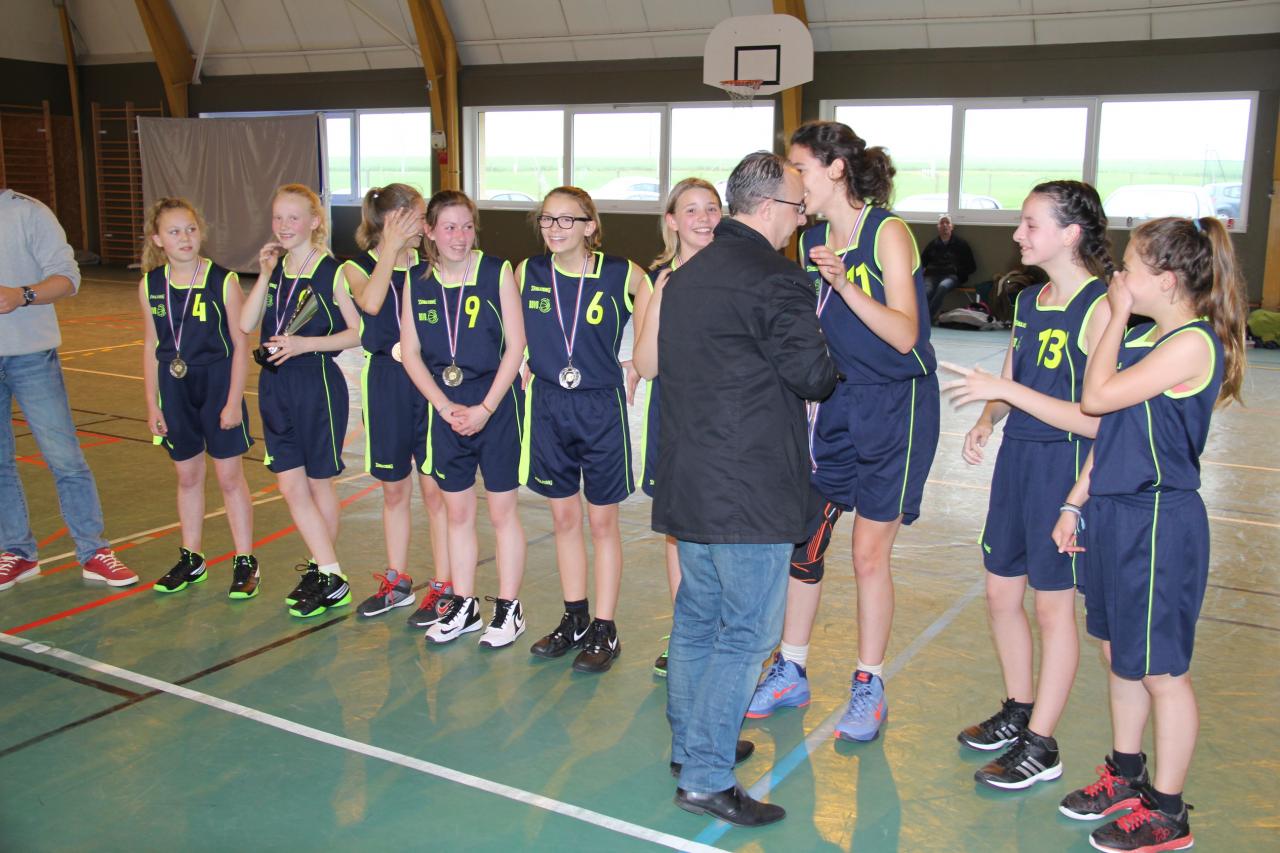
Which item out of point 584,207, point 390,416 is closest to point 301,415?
point 390,416

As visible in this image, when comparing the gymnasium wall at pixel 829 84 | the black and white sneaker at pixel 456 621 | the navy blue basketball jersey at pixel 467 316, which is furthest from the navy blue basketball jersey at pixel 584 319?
the gymnasium wall at pixel 829 84

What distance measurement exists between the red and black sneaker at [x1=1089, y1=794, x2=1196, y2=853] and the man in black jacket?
103 cm

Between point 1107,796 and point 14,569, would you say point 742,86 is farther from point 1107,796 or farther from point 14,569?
point 1107,796

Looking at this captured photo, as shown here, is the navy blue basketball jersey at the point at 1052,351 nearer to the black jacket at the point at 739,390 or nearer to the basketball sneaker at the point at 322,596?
the black jacket at the point at 739,390

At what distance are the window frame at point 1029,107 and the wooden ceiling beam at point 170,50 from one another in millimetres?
12658

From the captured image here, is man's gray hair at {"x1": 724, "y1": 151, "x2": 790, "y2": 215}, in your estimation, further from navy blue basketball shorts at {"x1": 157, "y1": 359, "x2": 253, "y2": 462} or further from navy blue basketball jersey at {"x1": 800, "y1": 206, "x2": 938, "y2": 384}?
navy blue basketball shorts at {"x1": 157, "y1": 359, "x2": 253, "y2": 462}

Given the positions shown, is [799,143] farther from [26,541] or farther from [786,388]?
[26,541]

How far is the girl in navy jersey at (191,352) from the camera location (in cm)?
460

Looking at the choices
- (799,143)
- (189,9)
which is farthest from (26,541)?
(189,9)

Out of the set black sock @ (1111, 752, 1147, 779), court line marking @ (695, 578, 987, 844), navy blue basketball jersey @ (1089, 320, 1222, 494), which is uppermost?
navy blue basketball jersey @ (1089, 320, 1222, 494)

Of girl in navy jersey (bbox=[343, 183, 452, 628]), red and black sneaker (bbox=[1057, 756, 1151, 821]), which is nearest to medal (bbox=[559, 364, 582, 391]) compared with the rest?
girl in navy jersey (bbox=[343, 183, 452, 628])

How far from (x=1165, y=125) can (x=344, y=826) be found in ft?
49.2

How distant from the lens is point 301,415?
14.9ft

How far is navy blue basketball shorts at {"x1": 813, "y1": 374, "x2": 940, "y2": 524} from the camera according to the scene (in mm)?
3340
